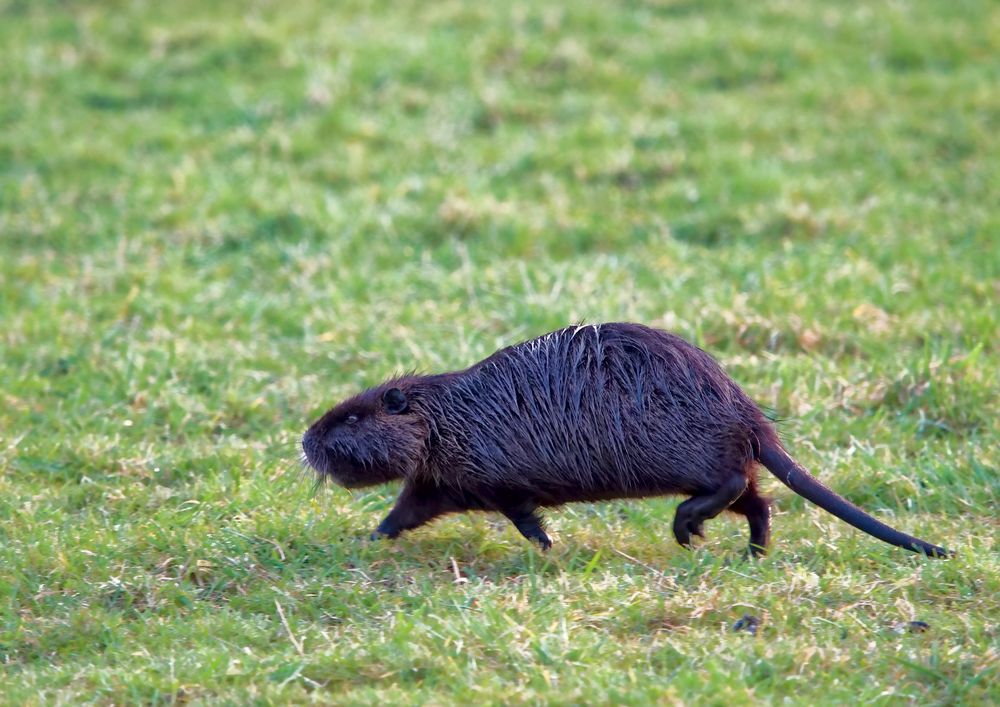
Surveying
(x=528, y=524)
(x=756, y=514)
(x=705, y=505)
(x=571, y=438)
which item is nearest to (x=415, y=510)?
(x=528, y=524)

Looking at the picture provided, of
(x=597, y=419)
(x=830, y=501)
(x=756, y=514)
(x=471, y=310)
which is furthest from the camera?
(x=471, y=310)

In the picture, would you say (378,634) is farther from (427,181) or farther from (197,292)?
(427,181)

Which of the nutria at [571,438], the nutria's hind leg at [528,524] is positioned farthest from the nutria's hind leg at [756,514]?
the nutria's hind leg at [528,524]

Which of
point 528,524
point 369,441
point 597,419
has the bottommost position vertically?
point 528,524

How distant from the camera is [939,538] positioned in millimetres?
4336

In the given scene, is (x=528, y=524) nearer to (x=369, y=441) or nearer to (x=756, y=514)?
(x=369, y=441)

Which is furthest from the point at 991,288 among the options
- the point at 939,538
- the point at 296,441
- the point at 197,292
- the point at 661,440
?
the point at 197,292

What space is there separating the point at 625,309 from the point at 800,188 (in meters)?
2.02

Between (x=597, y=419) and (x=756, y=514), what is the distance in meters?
0.63

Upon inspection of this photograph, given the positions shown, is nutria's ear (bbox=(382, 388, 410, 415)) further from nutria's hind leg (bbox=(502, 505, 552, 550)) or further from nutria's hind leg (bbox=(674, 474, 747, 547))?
nutria's hind leg (bbox=(674, 474, 747, 547))

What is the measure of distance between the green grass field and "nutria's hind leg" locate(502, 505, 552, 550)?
5cm

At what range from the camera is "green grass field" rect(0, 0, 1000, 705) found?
3619 millimetres

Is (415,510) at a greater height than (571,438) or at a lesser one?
lesser

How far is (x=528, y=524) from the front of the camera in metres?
4.31
